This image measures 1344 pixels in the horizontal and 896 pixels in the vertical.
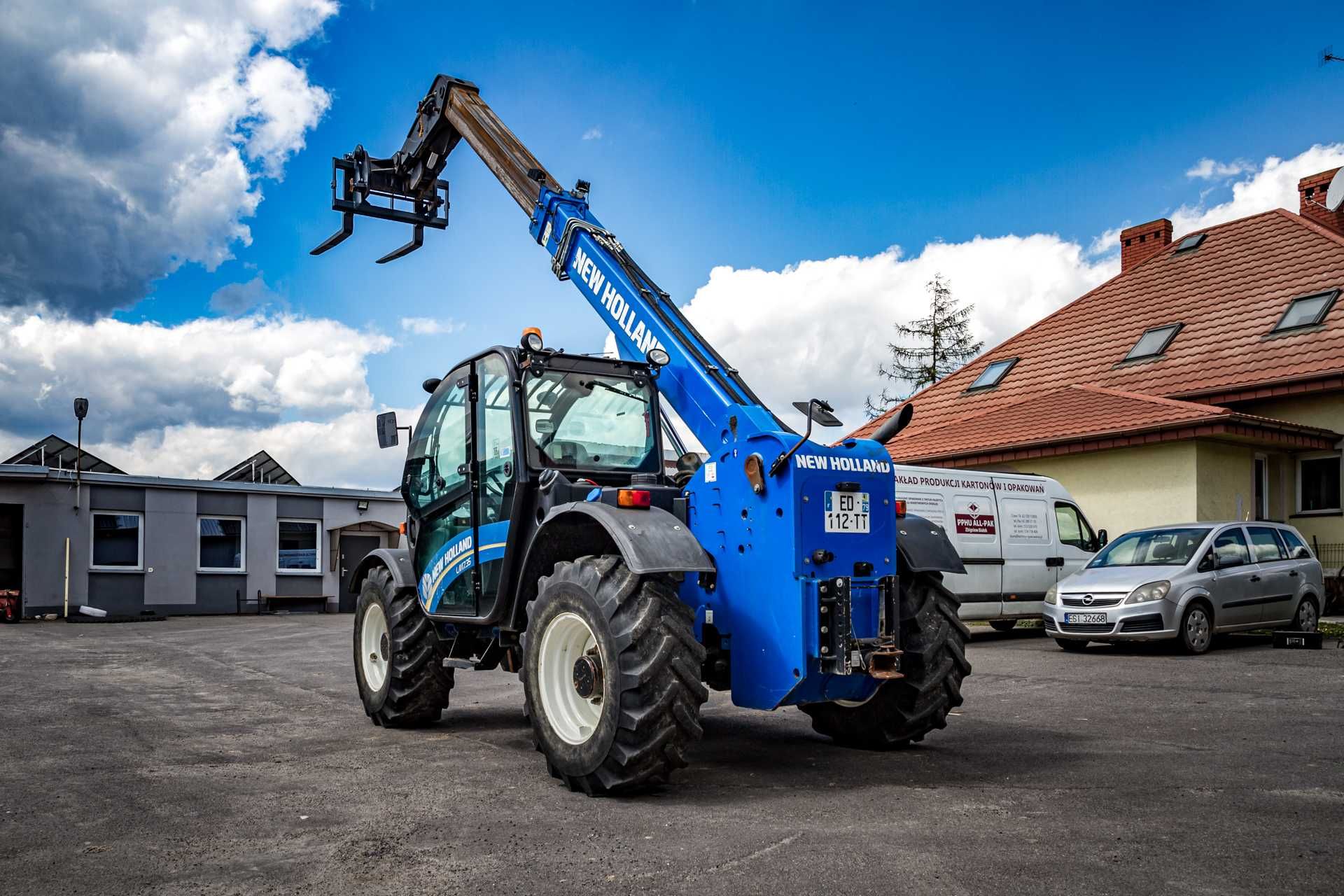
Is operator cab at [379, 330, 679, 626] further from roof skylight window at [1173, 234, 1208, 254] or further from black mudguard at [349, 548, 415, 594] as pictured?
roof skylight window at [1173, 234, 1208, 254]

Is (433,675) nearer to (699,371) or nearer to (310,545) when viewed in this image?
(699,371)

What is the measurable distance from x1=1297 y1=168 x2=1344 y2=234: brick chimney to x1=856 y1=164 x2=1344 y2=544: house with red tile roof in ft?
0.14

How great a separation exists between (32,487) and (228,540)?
4.56m

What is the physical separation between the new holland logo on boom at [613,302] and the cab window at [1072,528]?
33.6ft

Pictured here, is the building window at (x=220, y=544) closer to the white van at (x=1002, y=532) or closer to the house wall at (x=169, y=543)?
the house wall at (x=169, y=543)

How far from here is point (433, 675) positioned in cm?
780

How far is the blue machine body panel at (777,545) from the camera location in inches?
213

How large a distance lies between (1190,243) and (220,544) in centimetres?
2419

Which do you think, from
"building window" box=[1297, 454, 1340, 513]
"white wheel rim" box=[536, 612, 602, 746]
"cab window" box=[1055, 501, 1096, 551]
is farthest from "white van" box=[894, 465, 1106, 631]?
"white wheel rim" box=[536, 612, 602, 746]

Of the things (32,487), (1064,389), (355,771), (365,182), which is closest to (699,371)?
(355,771)

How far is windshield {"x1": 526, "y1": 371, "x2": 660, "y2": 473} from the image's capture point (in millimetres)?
6762

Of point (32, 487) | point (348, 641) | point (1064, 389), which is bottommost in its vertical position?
point (348, 641)

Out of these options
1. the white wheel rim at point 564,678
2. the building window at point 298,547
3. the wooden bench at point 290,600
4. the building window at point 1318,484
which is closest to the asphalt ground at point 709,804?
the white wheel rim at point 564,678

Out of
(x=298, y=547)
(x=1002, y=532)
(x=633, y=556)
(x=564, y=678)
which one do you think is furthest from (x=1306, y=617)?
(x=298, y=547)
